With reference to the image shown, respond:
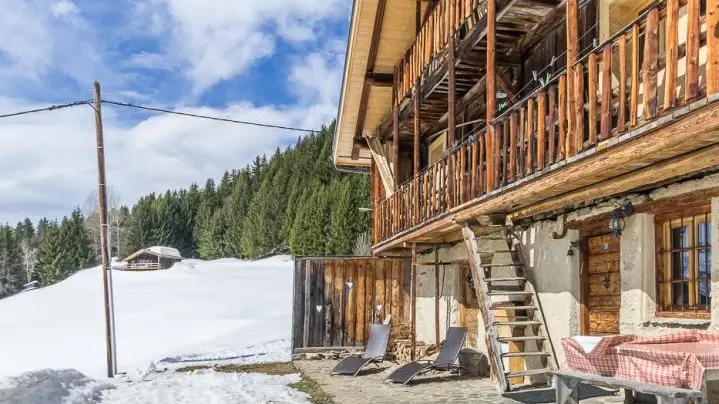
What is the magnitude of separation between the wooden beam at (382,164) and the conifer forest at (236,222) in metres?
33.4

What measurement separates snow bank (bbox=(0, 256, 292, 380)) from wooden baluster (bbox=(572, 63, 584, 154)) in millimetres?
11084

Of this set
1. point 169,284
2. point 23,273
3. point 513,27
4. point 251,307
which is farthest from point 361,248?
point 23,273

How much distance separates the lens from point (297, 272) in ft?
51.8

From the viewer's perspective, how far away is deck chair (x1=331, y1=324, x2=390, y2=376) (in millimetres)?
11547

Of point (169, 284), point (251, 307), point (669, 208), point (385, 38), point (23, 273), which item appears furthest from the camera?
point (23, 273)

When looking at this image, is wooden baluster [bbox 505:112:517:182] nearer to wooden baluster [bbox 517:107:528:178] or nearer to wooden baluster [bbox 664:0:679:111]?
wooden baluster [bbox 517:107:528:178]

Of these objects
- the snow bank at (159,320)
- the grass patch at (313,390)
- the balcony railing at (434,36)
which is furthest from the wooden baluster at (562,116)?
the snow bank at (159,320)

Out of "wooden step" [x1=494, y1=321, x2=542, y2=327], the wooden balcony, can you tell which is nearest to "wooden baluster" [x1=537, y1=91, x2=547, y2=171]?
the wooden balcony

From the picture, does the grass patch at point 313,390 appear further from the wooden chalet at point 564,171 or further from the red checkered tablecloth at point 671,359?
the red checkered tablecloth at point 671,359

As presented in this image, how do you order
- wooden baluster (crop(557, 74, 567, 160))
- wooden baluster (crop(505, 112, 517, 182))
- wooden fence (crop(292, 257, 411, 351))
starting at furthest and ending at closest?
wooden fence (crop(292, 257, 411, 351)) < wooden baluster (crop(505, 112, 517, 182)) < wooden baluster (crop(557, 74, 567, 160))

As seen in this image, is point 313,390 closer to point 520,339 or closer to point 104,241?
point 520,339

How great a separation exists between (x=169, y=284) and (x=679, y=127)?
47046mm

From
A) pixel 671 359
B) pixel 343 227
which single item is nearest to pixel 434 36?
pixel 671 359

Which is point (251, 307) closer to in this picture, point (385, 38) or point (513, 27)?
point (385, 38)
